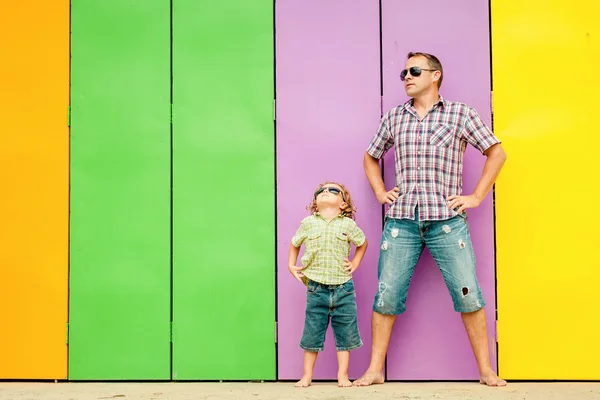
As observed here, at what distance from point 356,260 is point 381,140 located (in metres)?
0.77

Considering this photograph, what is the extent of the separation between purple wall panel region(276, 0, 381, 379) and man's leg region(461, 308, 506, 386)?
0.65 metres

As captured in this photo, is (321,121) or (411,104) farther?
(321,121)

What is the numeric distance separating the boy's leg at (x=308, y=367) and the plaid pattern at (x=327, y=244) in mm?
452

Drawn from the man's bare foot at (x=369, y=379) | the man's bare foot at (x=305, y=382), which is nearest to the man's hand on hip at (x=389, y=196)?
the man's bare foot at (x=369, y=379)

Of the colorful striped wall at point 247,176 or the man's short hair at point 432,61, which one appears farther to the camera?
the colorful striped wall at point 247,176

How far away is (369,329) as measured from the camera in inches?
170

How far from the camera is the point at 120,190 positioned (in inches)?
175

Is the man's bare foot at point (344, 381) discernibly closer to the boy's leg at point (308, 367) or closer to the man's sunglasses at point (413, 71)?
the boy's leg at point (308, 367)

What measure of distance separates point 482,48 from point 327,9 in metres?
1.05

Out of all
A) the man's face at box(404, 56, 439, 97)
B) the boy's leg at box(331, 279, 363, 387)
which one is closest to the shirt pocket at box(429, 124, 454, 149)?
the man's face at box(404, 56, 439, 97)

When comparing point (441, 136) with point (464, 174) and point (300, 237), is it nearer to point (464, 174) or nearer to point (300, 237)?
point (464, 174)

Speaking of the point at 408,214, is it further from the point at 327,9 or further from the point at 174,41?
the point at 174,41
